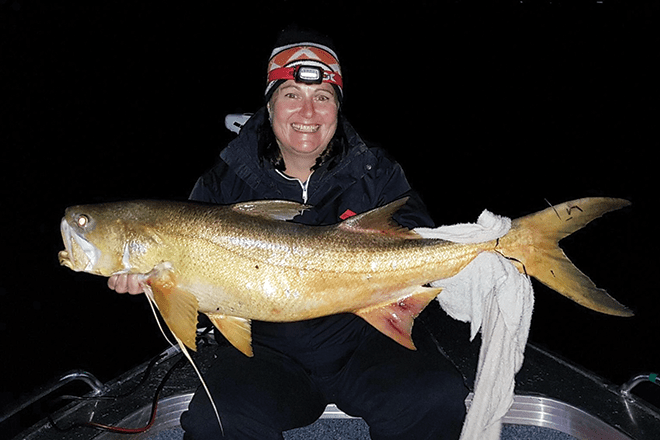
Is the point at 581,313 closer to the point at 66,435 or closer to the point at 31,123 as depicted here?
the point at 66,435

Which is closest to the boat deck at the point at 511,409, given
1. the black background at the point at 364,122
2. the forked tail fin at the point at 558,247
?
the forked tail fin at the point at 558,247

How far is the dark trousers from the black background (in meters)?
1.72

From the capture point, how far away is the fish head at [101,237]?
2080mm

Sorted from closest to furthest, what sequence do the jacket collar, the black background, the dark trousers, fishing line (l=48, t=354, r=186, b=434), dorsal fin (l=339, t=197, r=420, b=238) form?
1. the dark trousers
2. dorsal fin (l=339, t=197, r=420, b=238)
3. fishing line (l=48, t=354, r=186, b=434)
4. the jacket collar
5. the black background

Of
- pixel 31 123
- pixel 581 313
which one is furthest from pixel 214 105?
pixel 581 313

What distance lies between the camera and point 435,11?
39250 mm

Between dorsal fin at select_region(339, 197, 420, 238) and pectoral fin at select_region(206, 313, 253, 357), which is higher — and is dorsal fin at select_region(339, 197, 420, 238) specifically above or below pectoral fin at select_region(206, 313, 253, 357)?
above

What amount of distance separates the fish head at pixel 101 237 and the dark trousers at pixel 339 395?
709 millimetres

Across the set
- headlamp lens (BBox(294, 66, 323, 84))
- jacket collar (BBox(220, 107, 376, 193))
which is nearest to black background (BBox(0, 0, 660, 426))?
headlamp lens (BBox(294, 66, 323, 84))

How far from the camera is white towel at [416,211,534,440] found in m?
2.10

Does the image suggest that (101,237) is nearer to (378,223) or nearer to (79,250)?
(79,250)

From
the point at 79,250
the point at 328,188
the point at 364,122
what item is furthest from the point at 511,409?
the point at 364,122

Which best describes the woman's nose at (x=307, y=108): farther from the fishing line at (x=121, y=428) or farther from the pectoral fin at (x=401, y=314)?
the fishing line at (x=121, y=428)

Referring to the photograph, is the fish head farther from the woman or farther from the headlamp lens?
the headlamp lens
